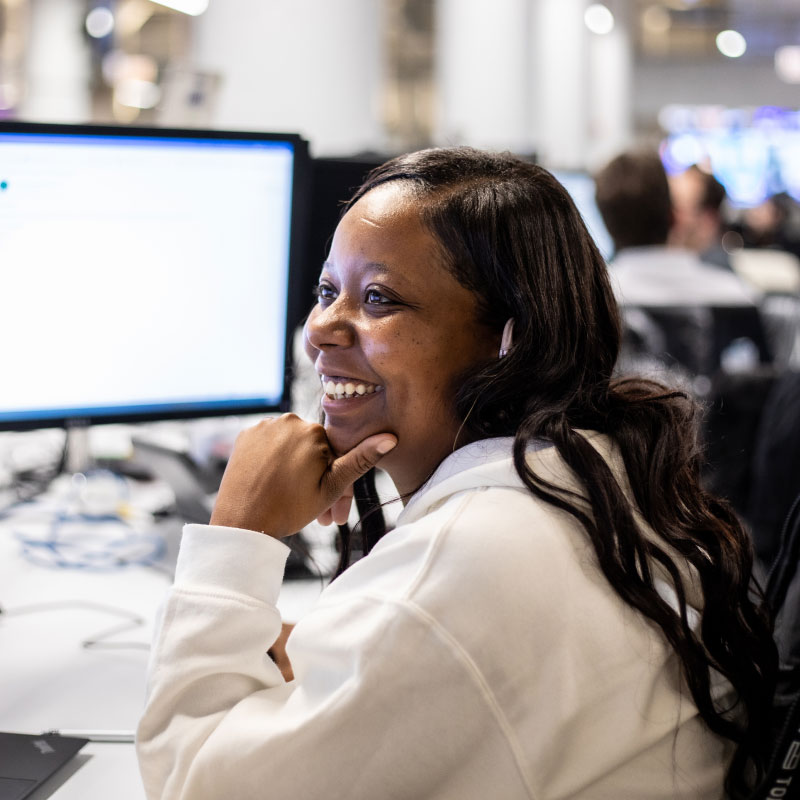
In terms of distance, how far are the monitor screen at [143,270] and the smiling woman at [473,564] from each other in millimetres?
388

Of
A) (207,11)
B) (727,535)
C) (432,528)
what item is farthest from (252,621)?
(207,11)

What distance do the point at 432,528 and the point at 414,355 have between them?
0.21 m

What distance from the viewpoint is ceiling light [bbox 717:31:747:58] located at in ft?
40.6

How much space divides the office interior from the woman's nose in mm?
397

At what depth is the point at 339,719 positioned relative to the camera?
26.8 inches

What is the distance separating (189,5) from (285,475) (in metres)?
3.42

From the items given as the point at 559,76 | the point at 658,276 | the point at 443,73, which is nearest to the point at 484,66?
the point at 443,73

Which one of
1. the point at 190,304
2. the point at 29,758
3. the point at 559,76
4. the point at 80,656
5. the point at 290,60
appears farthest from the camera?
the point at 559,76

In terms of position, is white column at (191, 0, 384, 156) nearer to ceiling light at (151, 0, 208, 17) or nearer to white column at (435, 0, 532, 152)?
ceiling light at (151, 0, 208, 17)

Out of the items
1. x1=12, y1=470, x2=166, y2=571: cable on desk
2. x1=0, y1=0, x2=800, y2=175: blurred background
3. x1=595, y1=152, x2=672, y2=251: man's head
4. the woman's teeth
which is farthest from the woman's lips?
x1=595, y1=152, x2=672, y2=251: man's head

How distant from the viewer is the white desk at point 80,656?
34.1 inches

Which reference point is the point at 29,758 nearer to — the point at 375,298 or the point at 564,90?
the point at 375,298

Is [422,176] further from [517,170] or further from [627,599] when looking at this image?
[627,599]

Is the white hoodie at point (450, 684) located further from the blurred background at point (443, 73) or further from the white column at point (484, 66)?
the white column at point (484, 66)
